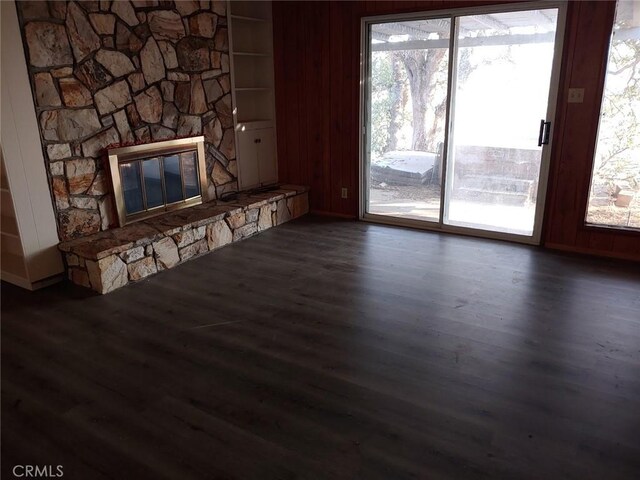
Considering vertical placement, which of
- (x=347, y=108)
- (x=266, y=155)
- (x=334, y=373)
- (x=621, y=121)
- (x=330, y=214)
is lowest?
(x=334, y=373)

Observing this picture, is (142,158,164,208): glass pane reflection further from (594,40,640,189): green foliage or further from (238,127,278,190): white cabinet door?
(594,40,640,189): green foliage

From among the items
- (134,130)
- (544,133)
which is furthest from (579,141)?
(134,130)

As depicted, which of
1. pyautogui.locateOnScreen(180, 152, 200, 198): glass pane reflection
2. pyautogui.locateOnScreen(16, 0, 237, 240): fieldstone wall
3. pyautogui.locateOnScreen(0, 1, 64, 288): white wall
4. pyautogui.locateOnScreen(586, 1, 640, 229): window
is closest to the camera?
pyautogui.locateOnScreen(0, 1, 64, 288): white wall

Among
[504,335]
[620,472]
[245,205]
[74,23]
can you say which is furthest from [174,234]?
[620,472]

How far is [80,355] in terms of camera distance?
8.43 ft

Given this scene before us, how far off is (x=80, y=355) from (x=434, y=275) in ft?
7.98

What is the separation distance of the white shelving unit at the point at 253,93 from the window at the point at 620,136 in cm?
329

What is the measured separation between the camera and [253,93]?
5.38m

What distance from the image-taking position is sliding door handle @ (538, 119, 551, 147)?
391cm

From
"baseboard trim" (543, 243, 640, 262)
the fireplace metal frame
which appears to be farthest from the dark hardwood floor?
the fireplace metal frame

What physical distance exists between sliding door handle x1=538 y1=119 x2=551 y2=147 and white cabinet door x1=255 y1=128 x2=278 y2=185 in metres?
2.85

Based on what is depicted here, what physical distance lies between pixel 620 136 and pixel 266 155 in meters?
3.45

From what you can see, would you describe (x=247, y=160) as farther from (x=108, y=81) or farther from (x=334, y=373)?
(x=334, y=373)

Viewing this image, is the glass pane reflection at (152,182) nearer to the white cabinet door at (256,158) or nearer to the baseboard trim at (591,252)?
the white cabinet door at (256,158)
